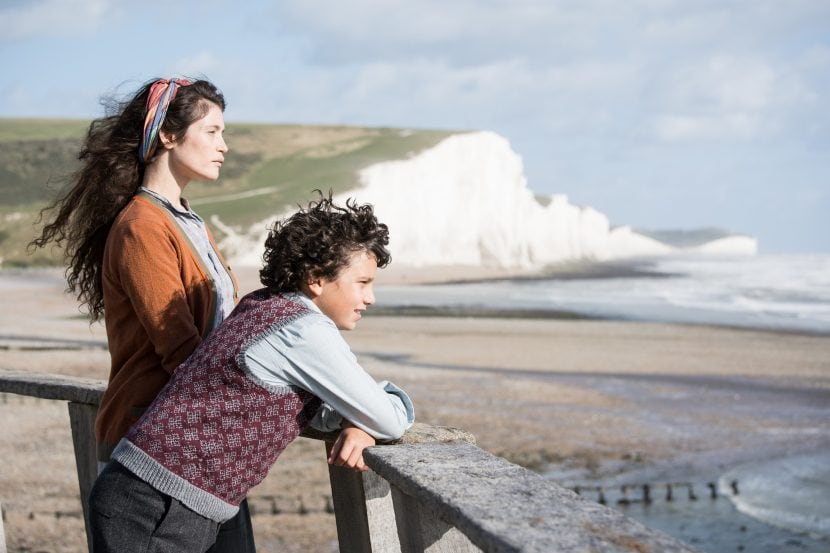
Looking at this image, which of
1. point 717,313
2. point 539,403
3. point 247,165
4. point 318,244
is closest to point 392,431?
point 318,244

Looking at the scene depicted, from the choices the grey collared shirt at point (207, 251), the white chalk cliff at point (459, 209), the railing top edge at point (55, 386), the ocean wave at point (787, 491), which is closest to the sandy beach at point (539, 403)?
the ocean wave at point (787, 491)

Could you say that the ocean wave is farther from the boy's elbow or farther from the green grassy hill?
the green grassy hill

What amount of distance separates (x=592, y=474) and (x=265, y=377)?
9689 millimetres

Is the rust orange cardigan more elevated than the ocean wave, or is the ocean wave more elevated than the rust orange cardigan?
the rust orange cardigan

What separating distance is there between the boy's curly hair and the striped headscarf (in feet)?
2.12

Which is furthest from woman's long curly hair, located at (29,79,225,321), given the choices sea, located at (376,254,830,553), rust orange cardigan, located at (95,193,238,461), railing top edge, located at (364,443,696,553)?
sea, located at (376,254,830,553)

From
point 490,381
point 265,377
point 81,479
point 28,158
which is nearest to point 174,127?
point 265,377

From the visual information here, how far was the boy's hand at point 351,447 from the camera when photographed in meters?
2.31

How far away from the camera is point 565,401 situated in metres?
16.9

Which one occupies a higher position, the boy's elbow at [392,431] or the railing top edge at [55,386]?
the boy's elbow at [392,431]

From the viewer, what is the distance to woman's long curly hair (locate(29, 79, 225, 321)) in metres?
2.91

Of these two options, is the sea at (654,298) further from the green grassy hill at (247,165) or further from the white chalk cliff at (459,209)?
the green grassy hill at (247,165)

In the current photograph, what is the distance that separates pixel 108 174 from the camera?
296 cm

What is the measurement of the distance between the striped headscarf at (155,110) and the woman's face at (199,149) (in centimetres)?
6
